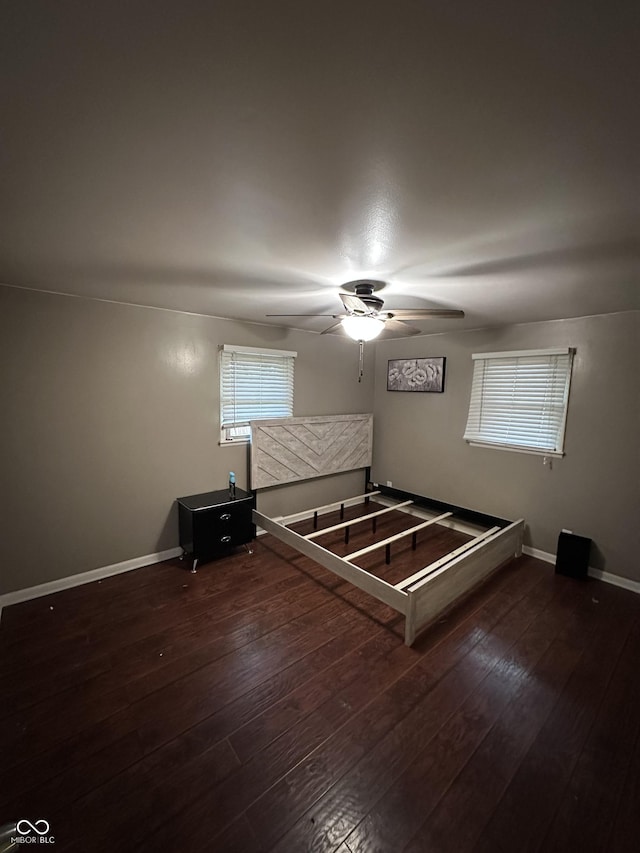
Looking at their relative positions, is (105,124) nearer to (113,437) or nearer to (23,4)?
(23,4)

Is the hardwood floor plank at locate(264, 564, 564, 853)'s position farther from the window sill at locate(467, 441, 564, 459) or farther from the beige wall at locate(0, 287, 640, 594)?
the window sill at locate(467, 441, 564, 459)

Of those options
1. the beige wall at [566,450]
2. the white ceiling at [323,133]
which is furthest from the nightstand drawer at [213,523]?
the beige wall at [566,450]

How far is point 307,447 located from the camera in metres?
4.43

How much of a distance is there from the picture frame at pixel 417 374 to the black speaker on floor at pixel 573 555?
81.2 inches

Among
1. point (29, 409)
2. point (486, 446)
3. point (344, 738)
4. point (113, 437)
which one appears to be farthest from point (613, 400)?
point (29, 409)

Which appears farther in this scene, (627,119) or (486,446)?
(486,446)

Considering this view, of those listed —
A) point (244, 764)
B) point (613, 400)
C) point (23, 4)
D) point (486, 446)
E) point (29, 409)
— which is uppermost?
point (23, 4)

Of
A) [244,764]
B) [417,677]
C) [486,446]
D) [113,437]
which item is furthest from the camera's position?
[486,446]

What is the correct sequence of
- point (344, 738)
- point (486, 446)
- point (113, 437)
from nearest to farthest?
point (344, 738)
point (113, 437)
point (486, 446)

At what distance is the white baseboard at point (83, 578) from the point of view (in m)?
2.71

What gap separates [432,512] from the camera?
4.56 m

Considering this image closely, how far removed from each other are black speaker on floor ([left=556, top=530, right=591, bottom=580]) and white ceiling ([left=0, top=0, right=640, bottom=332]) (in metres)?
2.45

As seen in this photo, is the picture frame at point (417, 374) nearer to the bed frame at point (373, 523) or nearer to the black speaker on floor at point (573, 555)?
the bed frame at point (373, 523)

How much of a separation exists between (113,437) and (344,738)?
2817 mm
